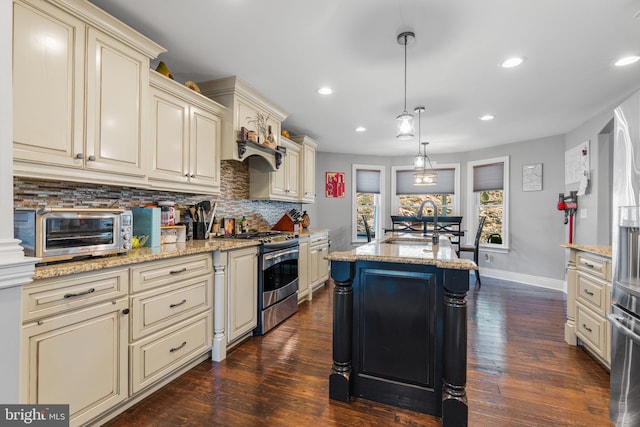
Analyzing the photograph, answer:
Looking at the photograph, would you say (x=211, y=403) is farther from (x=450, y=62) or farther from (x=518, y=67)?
(x=518, y=67)

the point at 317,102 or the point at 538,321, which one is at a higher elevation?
the point at 317,102

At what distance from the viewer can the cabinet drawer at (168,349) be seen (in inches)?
74.1

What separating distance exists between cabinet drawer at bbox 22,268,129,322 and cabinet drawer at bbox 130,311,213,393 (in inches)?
16.2

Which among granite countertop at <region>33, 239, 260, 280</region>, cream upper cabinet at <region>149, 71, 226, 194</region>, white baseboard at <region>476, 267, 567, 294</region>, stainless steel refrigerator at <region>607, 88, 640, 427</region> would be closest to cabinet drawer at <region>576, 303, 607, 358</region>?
stainless steel refrigerator at <region>607, 88, 640, 427</region>

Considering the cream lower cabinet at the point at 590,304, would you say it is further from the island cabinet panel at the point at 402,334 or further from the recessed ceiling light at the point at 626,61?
the recessed ceiling light at the point at 626,61

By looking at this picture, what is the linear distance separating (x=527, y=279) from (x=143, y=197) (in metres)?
5.98

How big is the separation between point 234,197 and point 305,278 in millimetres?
1471

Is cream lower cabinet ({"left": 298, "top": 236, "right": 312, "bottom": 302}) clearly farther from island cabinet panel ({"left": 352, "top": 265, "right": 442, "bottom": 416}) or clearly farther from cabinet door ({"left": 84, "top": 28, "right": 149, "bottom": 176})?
cabinet door ({"left": 84, "top": 28, "right": 149, "bottom": 176})

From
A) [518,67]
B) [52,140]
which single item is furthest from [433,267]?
[52,140]

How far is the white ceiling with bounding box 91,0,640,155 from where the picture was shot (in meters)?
1.93

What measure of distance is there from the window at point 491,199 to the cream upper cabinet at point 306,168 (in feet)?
11.0

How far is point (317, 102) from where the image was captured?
358cm

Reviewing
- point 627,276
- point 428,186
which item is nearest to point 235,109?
point 627,276

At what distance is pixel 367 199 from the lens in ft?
22.0
